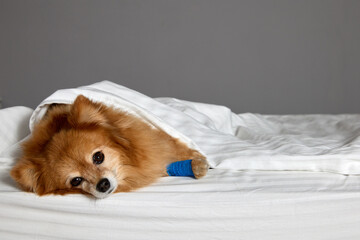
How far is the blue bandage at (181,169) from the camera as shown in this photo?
69.9 inches

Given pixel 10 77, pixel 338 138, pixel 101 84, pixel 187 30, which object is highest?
pixel 187 30

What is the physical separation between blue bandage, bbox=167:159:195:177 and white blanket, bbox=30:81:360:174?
15cm

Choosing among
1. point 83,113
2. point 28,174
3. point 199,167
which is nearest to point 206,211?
point 199,167

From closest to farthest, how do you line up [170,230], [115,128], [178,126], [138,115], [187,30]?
[170,230]
[115,128]
[138,115]
[178,126]
[187,30]

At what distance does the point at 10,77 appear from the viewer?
4777 mm

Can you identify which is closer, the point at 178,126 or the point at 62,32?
the point at 178,126

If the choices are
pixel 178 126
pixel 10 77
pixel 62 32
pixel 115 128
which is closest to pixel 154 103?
pixel 178 126

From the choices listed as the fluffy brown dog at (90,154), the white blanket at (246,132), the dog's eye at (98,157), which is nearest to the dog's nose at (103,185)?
the fluffy brown dog at (90,154)

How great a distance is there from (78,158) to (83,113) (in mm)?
219

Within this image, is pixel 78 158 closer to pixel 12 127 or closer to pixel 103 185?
pixel 103 185

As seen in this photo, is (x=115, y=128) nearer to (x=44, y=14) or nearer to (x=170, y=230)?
(x=170, y=230)

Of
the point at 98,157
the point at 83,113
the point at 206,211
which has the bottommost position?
the point at 206,211

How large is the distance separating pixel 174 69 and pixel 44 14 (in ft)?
6.05

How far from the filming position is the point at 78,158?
5.16 ft
